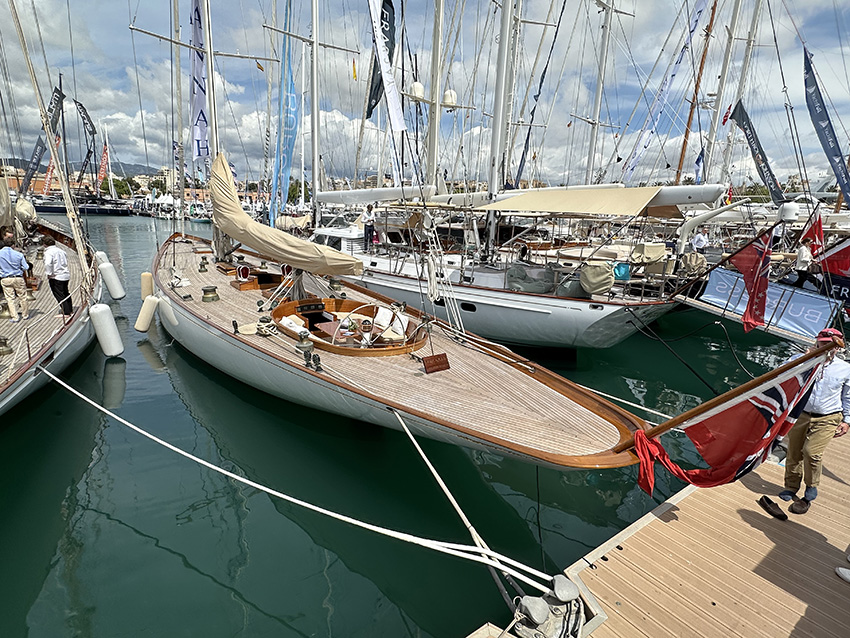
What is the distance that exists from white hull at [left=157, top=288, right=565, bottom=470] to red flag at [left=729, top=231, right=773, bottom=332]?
7.76 meters

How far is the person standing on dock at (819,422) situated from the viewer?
444 centimetres

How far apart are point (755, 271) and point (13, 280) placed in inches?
580

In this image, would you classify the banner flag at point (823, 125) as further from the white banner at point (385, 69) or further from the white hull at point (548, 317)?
the white banner at point (385, 69)

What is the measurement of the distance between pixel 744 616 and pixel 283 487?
5205 millimetres

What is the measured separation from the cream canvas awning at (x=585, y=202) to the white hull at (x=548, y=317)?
2.09 m

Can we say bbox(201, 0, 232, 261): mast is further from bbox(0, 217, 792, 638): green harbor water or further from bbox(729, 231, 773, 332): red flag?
bbox(729, 231, 773, 332): red flag

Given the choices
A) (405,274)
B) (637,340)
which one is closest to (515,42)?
(405,274)

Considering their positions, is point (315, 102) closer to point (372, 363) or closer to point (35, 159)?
point (372, 363)

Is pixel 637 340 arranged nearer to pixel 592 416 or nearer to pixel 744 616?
→ pixel 592 416

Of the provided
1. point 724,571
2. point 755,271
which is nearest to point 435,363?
point 724,571

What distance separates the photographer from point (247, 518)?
18.4 ft

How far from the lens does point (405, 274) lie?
1344cm

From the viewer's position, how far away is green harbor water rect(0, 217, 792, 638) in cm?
431

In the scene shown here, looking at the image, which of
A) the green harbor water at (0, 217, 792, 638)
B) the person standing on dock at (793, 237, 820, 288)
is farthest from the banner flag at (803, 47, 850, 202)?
the green harbor water at (0, 217, 792, 638)
